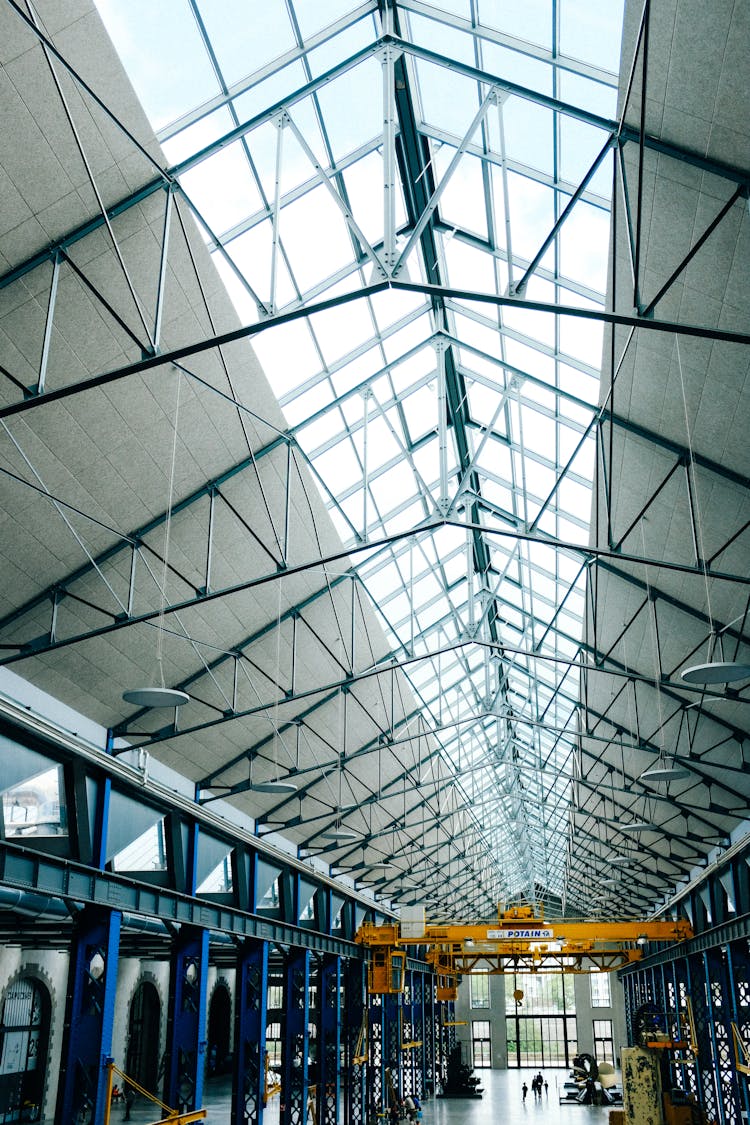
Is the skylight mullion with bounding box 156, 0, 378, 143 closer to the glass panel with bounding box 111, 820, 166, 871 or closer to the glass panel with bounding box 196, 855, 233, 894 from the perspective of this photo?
the glass panel with bounding box 111, 820, 166, 871

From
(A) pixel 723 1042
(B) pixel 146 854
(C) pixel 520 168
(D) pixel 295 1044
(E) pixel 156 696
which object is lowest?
(A) pixel 723 1042

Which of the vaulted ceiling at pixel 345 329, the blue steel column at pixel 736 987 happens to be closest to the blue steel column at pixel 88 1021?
the vaulted ceiling at pixel 345 329

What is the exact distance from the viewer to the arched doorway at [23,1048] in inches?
1529

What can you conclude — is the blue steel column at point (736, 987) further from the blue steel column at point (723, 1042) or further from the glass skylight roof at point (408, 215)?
the glass skylight roof at point (408, 215)

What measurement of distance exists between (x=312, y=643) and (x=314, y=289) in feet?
45.6

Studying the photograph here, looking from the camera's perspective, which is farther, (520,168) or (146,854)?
(146,854)

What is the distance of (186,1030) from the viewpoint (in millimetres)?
29438

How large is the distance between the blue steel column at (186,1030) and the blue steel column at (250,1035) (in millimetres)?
4196

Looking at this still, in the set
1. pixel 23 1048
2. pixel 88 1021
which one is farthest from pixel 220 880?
pixel 23 1048

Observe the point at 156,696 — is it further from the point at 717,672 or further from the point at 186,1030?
the point at 186,1030

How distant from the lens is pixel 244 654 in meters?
29.8

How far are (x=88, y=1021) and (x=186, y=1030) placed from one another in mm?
6702

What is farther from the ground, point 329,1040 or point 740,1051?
point 740,1051

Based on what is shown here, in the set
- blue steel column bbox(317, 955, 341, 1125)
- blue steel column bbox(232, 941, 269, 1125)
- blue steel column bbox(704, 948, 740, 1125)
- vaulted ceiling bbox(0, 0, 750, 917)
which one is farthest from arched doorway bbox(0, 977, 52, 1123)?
blue steel column bbox(704, 948, 740, 1125)
